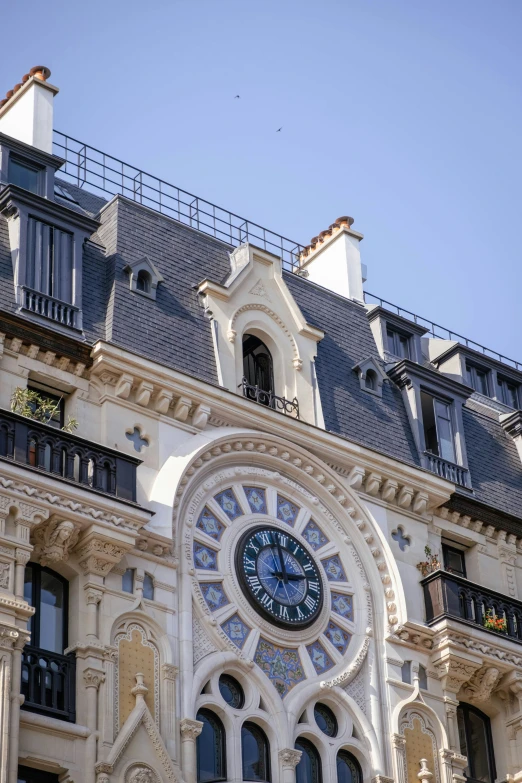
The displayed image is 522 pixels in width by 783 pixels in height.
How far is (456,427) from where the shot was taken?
37.5 metres

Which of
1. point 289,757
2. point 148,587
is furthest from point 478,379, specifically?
point 289,757

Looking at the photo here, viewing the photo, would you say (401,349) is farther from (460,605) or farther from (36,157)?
(36,157)

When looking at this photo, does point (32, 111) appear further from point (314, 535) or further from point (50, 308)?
point (314, 535)

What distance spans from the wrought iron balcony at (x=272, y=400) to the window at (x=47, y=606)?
6.62m

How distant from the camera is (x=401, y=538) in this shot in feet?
113

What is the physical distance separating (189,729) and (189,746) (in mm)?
278

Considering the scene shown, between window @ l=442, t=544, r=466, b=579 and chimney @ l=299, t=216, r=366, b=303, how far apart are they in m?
6.87

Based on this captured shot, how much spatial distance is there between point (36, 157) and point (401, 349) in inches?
394

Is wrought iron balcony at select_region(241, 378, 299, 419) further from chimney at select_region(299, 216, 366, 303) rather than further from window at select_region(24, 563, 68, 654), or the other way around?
window at select_region(24, 563, 68, 654)

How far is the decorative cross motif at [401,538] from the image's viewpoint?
3434 cm

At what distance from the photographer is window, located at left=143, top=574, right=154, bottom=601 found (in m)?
29.7

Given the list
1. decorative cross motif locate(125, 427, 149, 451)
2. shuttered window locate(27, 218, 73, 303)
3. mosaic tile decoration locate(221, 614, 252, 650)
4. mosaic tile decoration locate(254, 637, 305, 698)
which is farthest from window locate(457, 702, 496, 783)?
shuttered window locate(27, 218, 73, 303)

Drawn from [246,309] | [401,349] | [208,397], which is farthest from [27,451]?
[401,349]

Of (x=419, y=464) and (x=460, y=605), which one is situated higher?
(x=419, y=464)
